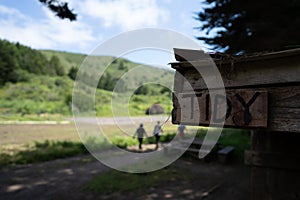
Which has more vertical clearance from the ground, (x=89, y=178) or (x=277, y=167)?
(x=277, y=167)

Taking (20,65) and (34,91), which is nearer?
(34,91)

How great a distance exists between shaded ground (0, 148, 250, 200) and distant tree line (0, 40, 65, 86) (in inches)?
1855

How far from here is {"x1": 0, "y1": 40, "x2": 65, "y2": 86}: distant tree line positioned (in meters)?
49.1

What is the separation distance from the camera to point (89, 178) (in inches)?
278

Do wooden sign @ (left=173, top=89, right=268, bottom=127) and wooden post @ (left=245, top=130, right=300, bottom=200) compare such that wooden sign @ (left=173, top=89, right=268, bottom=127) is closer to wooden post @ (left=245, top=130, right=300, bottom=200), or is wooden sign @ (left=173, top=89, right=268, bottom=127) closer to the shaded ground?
wooden post @ (left=245, top=130, right=300, bottom=200)

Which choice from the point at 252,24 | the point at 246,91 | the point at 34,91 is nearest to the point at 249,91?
the point at 246,91

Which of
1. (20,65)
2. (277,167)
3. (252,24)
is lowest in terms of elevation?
(277,167)

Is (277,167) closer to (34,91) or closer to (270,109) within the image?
(270,109)

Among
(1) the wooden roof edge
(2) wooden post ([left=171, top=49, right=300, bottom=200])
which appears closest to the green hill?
(2) wooden post ([left=171, top=49, right=300, bottom=200])

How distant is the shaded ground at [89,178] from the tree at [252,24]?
11.9 ft

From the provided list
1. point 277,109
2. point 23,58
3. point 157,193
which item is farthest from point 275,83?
point 23,58

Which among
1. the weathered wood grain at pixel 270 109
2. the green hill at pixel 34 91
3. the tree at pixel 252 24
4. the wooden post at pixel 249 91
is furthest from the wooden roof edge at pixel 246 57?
the green hill at pixel 34 91

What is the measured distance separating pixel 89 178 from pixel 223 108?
6.88 m

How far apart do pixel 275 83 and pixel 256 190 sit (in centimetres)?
126
